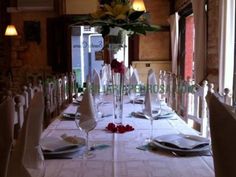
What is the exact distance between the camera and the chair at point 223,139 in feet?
2.61

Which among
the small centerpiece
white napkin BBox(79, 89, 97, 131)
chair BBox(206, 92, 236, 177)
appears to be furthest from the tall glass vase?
chair BBox(206, 92, 236, 177)

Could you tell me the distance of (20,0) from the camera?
6984 millimetres

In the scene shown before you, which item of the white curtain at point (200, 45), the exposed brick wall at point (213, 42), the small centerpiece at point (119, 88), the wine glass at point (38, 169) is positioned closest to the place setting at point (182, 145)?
the small centerpiece at point (119, 88)

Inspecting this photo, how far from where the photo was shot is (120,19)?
204cm

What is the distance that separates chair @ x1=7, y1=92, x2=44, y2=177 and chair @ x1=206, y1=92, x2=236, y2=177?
51cm

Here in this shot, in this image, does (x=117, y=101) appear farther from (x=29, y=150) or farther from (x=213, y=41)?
(x=213, y=41)

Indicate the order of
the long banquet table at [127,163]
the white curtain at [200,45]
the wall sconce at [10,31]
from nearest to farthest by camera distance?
the long banquet table at [127,163] < the white curtain at [200,45] < the wall sconce at [10,31]

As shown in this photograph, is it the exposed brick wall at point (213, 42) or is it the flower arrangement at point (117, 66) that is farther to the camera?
the exposed brick wall at point (213, 42)

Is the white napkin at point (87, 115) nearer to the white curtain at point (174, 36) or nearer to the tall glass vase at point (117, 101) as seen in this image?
the tall glass vase at point (117, 101)

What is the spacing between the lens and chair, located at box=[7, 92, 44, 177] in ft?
3.10

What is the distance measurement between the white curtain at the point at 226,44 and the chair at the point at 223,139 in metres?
2.89

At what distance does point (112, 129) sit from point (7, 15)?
19.7ft

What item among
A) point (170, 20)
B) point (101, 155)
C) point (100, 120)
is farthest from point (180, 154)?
point (170, 20)

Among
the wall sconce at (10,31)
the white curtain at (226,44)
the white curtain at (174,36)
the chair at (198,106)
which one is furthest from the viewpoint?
the wall sconce at (10,31)
